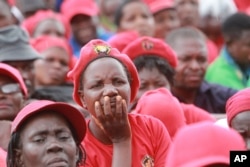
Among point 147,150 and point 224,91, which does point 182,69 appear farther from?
point 147,150

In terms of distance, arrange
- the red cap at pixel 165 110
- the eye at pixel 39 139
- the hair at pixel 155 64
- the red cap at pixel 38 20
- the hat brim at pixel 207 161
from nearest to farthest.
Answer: the hat brim at pixel 207 161 < the eye at pixel 39 139 < the red cap at pixel 165 110 < the hair at pixel 155 64 < the red cap at pixel 38 20

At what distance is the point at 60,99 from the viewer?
8.62 meters

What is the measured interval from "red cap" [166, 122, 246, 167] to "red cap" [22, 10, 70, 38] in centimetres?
728

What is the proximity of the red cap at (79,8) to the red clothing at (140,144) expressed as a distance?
5825 millimetres

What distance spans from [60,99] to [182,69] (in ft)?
4.38

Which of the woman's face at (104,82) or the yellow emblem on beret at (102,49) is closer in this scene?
the woman's face at (104,82)

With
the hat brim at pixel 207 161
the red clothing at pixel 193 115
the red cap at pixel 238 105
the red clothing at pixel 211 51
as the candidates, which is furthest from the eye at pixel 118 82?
the red clothing at pixel 211 51

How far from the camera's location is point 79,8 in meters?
12.0

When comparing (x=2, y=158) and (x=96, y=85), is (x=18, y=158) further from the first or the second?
(x=96, y=85)

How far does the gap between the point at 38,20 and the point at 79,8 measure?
1.87ft

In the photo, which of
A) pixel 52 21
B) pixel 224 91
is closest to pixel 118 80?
pixel 224 91

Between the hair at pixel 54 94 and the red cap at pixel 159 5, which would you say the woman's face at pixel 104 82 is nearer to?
the hair at pixel 54 94

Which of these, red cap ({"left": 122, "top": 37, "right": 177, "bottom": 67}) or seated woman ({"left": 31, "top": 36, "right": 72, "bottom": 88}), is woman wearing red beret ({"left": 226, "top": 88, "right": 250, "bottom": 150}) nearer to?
red cap ({"left": 122, "top": 37, "right": 177, "bottom": 67})

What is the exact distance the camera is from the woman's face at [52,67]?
32.1 feet
